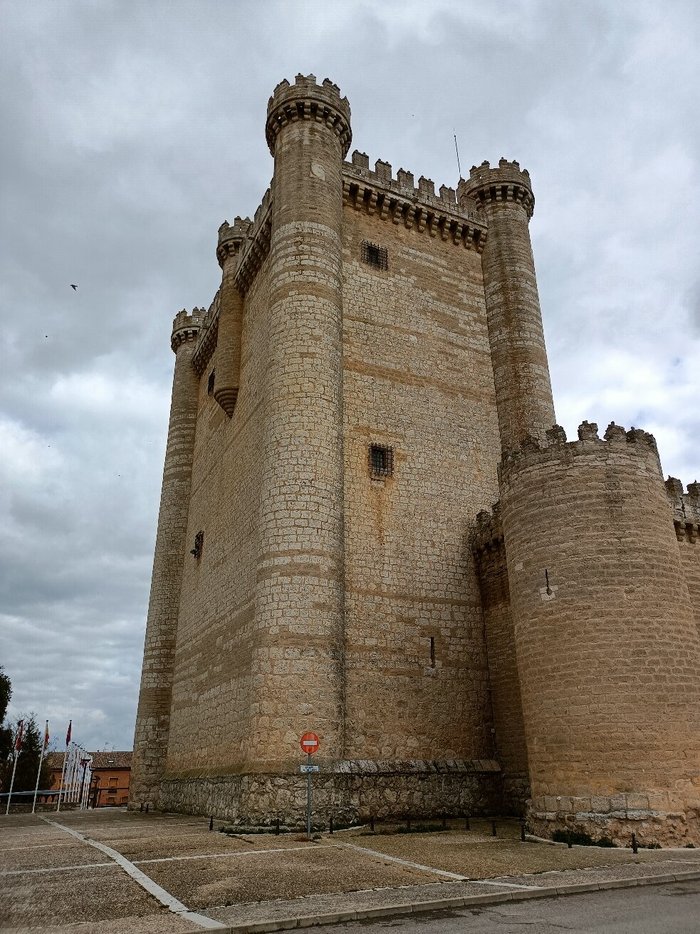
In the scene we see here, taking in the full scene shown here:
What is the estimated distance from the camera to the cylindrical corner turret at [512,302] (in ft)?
66.2

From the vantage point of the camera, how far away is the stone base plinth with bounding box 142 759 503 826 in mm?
12688

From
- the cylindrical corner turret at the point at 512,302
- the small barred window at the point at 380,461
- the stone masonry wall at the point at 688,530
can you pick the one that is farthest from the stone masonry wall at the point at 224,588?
the stone masonry wall at the point at 688,530

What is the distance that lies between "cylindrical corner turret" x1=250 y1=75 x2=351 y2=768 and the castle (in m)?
0.06

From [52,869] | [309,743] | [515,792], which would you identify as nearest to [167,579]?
[309,743]

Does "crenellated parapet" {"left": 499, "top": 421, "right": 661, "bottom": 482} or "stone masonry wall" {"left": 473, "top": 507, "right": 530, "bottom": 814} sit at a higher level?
"crenellated parapet" {"left": 499, "top": 421, "right": 661, "bottom": 482}

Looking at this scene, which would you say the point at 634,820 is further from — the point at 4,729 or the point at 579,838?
the point at 4,729

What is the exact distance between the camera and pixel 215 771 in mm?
15898

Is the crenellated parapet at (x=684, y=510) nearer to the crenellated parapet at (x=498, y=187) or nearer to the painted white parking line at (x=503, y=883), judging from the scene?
the painted white parking line at (x=503, y=883)

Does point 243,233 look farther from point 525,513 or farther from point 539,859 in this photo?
point 539,859

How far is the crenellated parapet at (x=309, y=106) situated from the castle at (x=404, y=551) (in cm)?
8

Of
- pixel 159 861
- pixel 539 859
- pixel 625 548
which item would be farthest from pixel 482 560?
pixel 159 861

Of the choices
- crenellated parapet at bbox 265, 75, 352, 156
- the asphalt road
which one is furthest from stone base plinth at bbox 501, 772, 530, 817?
crenellated parapet at bbox 265, 75, 352, 156

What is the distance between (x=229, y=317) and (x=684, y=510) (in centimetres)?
1467

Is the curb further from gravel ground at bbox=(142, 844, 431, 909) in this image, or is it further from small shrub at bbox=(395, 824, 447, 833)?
small shrub at bbox=(395, 824, 447, 833)
